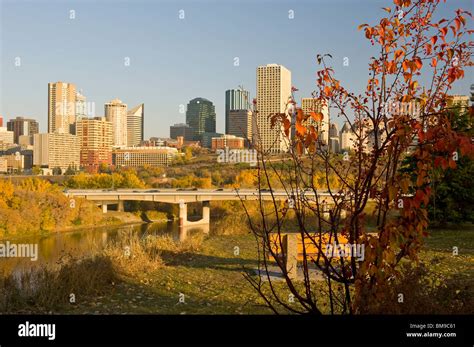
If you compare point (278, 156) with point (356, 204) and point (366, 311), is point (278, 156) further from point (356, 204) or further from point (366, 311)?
point (366, 311)

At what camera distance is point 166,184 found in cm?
2681

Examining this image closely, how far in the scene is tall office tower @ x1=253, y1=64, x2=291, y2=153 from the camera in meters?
3.22

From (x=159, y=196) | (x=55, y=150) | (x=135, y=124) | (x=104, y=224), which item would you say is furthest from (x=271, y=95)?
(x=104, y=224)

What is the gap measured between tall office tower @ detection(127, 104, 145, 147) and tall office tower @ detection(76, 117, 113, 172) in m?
3.41

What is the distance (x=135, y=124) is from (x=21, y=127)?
13073 mm

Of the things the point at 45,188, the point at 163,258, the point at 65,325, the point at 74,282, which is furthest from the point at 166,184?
the point at 65,325

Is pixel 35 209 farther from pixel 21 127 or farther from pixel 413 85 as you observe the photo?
pixel 413 85

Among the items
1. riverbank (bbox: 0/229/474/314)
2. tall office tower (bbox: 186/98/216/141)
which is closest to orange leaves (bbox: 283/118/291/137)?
riverbank (bbox: 0/229/474/314)

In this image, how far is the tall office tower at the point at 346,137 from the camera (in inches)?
120

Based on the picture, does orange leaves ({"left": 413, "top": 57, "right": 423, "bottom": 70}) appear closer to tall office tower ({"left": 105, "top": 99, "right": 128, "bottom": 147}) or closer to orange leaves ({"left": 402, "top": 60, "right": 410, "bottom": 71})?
orange leaves ({"left": 402, "top": 60, "right": 410, "bottom": 71})

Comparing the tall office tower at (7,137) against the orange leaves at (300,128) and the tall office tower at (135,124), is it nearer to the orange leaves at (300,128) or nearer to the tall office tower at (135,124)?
the tall office tower at (135,124)

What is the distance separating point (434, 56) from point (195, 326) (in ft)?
7.77

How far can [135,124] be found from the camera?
7.91 metres

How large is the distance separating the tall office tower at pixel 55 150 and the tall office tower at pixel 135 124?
6.94 metres
